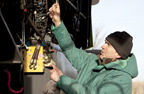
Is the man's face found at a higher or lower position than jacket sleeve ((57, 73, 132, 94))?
higher

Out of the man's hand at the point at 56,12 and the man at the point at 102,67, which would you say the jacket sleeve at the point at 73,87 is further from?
the man's hand at the point at 56,12

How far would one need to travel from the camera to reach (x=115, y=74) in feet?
6.61

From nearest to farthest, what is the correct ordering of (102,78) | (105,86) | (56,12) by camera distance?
(105,86) < (102,78) < (56,12)

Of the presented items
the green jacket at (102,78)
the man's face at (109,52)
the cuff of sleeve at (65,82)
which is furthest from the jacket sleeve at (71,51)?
the cuff of sleeve at (65,82)

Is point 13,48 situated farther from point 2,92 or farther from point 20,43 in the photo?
point 20,43

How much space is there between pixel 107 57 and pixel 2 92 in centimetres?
106

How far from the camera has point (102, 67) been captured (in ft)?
7.06

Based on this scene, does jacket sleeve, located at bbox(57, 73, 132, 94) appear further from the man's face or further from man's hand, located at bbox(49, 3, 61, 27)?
man's hand, located at bbox(49, 3, 61, 27)

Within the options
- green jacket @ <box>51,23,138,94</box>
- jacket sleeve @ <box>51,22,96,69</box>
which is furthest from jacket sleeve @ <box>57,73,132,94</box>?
jacket sleeve @ <box>51,22,96,69</box>

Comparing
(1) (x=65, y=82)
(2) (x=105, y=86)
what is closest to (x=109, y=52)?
(2) (x=105, y=86)

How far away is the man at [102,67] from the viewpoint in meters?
1.96

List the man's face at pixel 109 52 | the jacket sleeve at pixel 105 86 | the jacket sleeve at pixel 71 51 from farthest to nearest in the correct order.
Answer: the jacket sleeve at pixel 71 51
the man's face at pixel 109 52
the jacket sleeve at pixel 105 86

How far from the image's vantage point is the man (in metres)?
1.96

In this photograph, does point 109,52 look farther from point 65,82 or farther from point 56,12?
point 56,12
